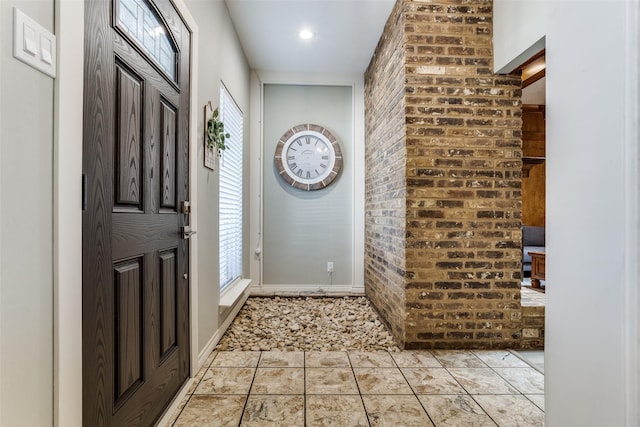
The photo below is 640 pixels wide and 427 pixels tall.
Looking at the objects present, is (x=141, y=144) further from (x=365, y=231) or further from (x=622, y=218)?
(x=365, y=231)

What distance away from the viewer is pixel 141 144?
1.28 metres

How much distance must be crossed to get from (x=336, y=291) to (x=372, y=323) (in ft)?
3.34

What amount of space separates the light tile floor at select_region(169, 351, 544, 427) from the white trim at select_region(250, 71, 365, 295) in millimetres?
1624

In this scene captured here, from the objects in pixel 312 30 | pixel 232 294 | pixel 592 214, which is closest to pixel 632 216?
pixel 592 214

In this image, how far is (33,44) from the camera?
77 cm

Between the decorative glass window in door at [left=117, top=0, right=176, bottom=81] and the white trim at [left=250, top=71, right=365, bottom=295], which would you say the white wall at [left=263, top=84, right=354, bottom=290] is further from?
the decorative glass window in door at [left=117, top=0, right=176, bottom=81]

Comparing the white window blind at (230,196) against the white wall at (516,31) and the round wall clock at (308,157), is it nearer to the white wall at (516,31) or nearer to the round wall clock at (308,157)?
the round wall clock at (308,157)

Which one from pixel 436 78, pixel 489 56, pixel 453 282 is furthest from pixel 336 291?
pixel 489 56

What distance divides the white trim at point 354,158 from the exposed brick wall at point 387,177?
7.1 inches

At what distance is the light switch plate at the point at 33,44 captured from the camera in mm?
726

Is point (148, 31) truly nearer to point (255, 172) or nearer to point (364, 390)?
point (364, 390)

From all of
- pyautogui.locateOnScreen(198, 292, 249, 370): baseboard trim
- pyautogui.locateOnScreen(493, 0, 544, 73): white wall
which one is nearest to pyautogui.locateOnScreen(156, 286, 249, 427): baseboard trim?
pyautogui.locateOnScreen(198, 292, 249, 370): baseboard trim

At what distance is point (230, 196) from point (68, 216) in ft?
6.81

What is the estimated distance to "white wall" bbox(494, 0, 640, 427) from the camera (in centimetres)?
48
